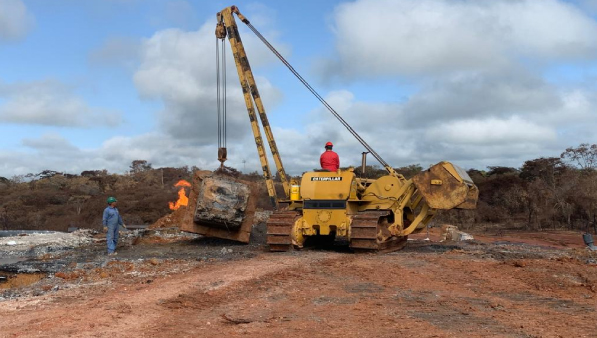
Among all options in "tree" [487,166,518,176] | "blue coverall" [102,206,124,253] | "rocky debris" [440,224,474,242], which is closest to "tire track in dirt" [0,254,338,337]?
"blue coverall" [102,206,124,253]

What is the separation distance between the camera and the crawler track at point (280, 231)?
43.0 feet

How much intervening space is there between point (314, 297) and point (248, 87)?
1305 centimetres

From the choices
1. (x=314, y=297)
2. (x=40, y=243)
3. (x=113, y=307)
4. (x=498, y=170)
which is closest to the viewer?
(x=113, y=307)

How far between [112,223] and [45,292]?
570 cm

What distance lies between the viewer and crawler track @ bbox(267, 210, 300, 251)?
43.0ft

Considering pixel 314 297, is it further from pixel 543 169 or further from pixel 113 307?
pixel 543 169

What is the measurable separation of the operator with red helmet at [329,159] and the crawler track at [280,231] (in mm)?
1711

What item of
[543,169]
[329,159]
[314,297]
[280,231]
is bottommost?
[314,297]

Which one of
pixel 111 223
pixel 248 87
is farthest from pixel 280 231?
pixel 248 87

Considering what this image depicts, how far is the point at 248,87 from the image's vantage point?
1962cm

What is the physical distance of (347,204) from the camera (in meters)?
13.2

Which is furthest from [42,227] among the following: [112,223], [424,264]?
[424,264]

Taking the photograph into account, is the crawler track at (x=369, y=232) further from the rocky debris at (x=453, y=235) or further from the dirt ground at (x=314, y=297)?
the rocky debris at (x=453, y=235)

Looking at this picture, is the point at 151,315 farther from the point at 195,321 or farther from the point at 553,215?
the point at 553,215
